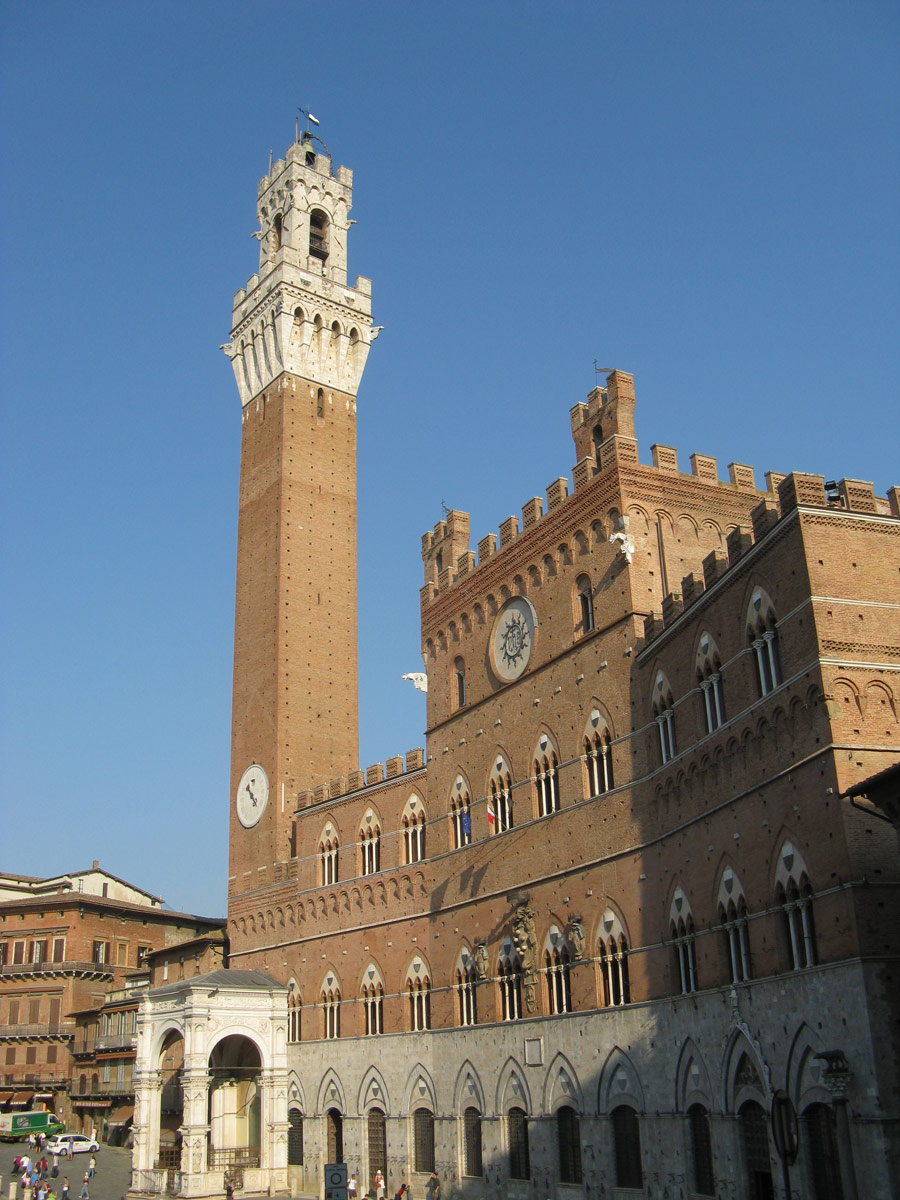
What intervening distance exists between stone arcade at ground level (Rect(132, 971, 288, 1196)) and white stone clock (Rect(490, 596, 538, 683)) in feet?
45.6

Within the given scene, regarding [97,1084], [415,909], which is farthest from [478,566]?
[97,1084]

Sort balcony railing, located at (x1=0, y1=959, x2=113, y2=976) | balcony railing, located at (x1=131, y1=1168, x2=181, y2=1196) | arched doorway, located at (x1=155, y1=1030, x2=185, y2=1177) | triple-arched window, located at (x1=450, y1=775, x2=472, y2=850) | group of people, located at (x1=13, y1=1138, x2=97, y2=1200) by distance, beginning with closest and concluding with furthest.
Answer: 1. group of people, located at (x1=13, y1=1138, x2=97, y2=1200)
2. triple-arched window, located at (x1=450, y1=775, x2=472, y2=850)
3. balcony railing, located at (x1=131, y1=1168, x2=181, y2=1196)
4. arched doorway, located at (x1=155, y1=1030, x2=185, y2=1177)
5. balcony railing, located at (x1=0, y1=959, x2=113, y2=976)

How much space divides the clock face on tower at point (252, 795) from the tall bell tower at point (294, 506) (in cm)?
8

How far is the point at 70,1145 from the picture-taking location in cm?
4522

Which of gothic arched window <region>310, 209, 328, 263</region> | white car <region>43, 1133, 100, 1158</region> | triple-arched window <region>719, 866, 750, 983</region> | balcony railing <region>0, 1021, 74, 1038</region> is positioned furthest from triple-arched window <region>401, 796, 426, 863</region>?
gothic arched window <region>310, 209, 328, 263</region>

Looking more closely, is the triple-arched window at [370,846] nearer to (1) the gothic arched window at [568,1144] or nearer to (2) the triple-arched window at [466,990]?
(2) the triple-arched window at [466,990]

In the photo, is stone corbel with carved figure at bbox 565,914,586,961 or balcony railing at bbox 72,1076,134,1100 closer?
stone corbel with carved figure at bbox 565,914,586,961

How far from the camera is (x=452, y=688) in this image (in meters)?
36.1

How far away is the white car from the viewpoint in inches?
1750

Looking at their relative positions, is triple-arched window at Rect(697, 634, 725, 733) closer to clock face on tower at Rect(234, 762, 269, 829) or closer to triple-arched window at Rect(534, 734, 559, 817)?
triple-arched window at Rect(534, 734, 559, 817)

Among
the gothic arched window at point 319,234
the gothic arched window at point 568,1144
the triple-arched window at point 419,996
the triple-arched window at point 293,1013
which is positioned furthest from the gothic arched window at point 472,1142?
the gothic arched window at point 319,234

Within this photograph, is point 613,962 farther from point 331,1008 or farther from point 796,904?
Answer: point 331,1008

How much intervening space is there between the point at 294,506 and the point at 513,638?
60.5 ft

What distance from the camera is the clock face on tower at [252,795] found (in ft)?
149
